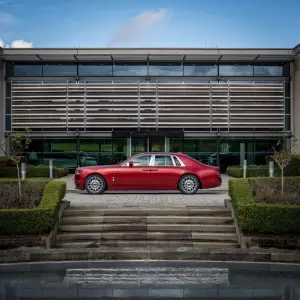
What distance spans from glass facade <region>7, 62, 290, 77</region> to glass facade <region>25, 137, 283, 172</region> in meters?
4.28

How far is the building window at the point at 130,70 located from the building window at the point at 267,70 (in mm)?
7218

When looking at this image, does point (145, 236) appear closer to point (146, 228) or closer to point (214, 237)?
point (146, 228)

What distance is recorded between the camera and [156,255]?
29.9 ft

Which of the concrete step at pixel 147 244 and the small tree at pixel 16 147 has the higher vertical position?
the small tree at pixel 16 147

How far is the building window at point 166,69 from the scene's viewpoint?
3077cm

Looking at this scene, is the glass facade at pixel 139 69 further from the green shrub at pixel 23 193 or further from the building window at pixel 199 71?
the green shrub at pixel 23 193

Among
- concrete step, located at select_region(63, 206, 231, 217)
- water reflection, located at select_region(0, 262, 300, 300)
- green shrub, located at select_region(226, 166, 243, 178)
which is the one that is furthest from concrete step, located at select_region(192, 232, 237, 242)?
green shrub, located at select_region(226, 166, 243, 178)

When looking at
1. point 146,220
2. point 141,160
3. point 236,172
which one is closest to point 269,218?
point 146,220

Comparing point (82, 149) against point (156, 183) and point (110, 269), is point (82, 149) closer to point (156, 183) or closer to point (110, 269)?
point (156, 183)

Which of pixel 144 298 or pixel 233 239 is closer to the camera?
pixel 144 298

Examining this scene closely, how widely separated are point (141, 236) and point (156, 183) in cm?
676

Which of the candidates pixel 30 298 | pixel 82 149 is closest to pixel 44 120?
pixel 82 149

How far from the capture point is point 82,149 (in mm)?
30422

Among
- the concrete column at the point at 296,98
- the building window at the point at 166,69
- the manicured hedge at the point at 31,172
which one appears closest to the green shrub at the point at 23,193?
the manicured hedge at the point at 31,172
